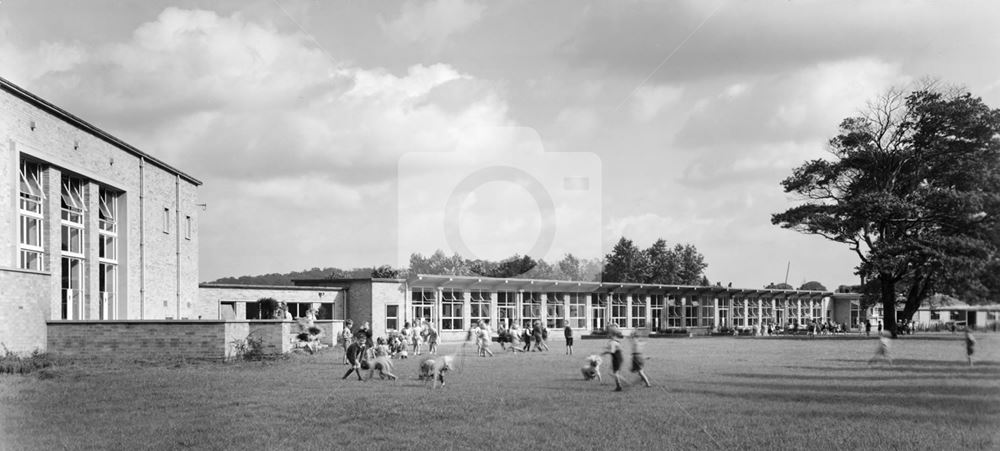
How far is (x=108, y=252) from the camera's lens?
37.9 meters

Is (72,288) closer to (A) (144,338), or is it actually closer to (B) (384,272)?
(A) (144,338)

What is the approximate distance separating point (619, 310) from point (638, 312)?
2.93 metres

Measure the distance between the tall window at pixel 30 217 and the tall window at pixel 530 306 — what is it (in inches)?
1496

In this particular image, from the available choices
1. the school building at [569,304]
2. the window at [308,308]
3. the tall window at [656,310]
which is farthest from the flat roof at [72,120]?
the tall window at [656,310]

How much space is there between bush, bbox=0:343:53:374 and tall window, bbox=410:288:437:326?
30.3 metres

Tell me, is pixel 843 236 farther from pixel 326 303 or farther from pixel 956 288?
pixel 326 303

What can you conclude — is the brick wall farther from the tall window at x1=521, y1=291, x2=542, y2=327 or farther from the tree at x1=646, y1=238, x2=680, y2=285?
the tree at x1=646, y1=238, x2=680, y2=285

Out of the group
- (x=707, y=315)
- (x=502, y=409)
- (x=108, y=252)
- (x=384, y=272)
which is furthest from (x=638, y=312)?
(x=502, y=409)

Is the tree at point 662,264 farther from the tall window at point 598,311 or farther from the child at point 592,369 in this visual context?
the child at point 592,369

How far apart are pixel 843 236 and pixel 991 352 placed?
14570 mm

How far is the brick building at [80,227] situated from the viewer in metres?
27.1

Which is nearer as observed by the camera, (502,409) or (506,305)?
(502,409)

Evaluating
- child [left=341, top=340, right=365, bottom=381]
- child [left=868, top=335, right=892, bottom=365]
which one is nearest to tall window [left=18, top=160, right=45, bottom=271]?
child [left=341, top=340, right=365, bottom=381]

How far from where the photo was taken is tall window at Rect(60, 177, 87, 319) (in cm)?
3309
